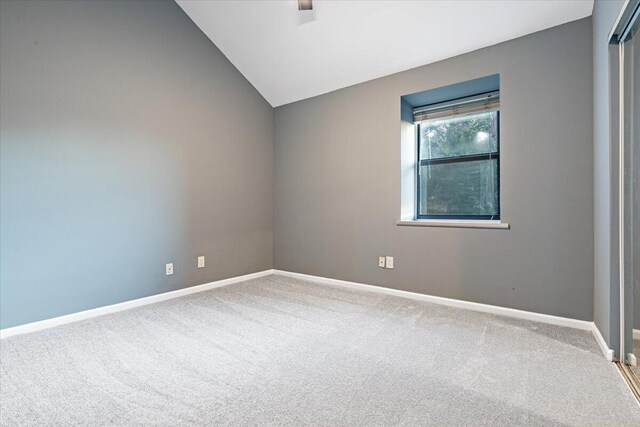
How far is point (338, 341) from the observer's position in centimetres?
221

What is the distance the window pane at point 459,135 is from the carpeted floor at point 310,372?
1.59 meters

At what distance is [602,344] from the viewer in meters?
2.02

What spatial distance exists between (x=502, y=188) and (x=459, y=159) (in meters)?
0.66

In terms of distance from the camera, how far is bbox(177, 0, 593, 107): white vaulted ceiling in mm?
2502

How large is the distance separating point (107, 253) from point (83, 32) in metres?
1.86

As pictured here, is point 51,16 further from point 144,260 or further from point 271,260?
point 271,260

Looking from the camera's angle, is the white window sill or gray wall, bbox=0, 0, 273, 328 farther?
the white window sill

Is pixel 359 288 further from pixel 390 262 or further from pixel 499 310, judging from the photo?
pixel 499 310

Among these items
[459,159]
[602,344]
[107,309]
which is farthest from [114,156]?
[602,344]

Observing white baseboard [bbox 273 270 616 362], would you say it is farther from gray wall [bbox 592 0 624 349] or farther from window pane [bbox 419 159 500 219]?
window pane [bbox 419 159 500 219]

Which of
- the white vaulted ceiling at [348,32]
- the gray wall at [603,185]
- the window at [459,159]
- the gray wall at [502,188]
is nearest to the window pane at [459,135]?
the window at [459,159]

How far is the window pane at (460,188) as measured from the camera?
3074 mm

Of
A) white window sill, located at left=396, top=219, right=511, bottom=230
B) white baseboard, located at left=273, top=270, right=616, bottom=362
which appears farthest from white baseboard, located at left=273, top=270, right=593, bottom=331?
white window sill, located at left=396, top=219, right=511, bottom=230

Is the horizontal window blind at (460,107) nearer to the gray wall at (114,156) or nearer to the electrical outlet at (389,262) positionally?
the electrical outlet at (389,262)
